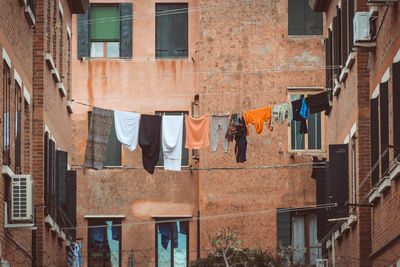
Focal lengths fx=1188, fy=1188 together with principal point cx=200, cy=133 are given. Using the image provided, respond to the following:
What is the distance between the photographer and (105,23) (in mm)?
41062

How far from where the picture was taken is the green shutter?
4103cm

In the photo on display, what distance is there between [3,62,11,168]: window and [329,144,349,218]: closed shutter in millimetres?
8520

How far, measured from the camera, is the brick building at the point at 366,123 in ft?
67.0

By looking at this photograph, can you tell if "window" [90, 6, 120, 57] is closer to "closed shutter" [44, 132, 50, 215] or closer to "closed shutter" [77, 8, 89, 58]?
"closed shutter" [77, 8, 89, 58]

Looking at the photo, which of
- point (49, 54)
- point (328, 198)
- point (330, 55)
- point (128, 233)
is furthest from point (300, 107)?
point (128, 233)

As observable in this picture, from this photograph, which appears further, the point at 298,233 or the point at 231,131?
the point at 298,233

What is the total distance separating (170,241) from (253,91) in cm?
578

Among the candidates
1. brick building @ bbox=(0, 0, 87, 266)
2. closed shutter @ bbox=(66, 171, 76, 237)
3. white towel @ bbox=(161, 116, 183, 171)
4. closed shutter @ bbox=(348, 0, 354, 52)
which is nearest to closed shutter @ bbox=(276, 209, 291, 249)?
white towel @ bbox=(161, 116, 183, 171)

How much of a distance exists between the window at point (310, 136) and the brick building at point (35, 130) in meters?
Result: 9.44

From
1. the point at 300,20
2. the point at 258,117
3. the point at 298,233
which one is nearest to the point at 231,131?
the point at 258,117

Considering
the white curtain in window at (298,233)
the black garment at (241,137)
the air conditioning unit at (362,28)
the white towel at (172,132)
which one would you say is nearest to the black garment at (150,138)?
the white towel at (172,132)

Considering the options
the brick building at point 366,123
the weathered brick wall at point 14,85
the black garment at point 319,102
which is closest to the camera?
the weathered brick wall at point 14,85

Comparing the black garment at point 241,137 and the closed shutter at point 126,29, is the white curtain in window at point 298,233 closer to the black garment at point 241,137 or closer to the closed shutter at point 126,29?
the black garment at point 241,137

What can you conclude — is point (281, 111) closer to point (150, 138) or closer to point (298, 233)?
point (150, 138)
